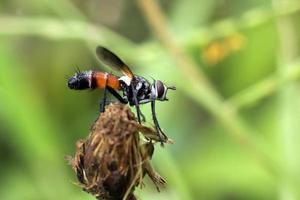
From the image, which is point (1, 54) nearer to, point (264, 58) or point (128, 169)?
point (264, 58)

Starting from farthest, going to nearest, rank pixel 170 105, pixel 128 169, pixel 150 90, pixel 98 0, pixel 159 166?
pixel 98 0, pixel 170 105, pixel 159 166, pixel 150 90, pixel 128 169

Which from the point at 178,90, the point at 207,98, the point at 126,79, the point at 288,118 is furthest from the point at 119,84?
the point at 178,90

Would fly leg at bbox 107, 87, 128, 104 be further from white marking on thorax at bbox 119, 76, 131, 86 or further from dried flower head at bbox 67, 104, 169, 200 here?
dried flower head at bbox 67, 104, 169, 200

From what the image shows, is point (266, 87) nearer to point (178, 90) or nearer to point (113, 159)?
point (178, 90)

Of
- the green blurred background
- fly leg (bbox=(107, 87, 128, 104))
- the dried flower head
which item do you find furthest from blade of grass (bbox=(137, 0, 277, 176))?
the dried flower head

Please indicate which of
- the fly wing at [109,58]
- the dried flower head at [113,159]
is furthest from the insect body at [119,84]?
the dried flower head at [113,159]

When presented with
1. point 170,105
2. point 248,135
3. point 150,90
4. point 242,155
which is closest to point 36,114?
point 170,105
